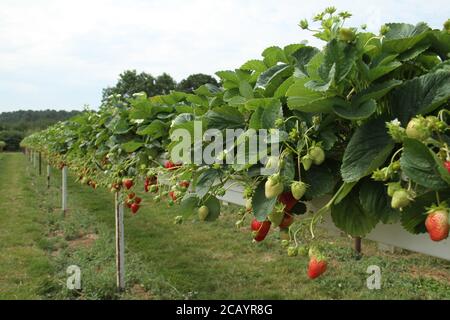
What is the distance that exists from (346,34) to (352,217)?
0.43 m

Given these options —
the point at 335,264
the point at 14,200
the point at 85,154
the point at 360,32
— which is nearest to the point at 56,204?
the point at 14,200

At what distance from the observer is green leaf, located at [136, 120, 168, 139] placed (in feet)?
7.49

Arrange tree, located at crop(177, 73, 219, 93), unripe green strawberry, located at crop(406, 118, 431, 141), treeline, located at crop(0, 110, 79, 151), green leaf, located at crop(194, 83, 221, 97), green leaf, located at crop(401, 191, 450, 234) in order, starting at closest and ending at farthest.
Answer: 1. unripe green strawberry, located at crop(406, 118, 431, 141)
2. green leaf, located at crop(401, 191, 450, 234)
3. green leaf, located at crop(194, 83, 221, 97)
4. tree, located at crop(177, 73, 219, 93)
5. treeline, located at crop(0, 110, 79, 151)

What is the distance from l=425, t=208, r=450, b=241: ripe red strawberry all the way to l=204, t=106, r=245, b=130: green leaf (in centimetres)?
71

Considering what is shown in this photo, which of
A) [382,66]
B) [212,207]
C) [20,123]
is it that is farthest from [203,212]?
[20,123]

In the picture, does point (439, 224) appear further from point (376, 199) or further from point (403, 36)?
point (403, 36)

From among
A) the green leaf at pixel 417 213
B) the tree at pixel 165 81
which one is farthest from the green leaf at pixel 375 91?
the tree at pixel 165 81

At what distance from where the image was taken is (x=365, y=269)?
5285 millimetres

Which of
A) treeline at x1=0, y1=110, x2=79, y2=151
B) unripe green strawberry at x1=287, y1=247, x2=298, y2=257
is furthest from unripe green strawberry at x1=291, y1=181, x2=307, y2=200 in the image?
treeline at x1=0, y1=110, x2=79, y2=151

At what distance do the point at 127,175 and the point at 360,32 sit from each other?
2.14m

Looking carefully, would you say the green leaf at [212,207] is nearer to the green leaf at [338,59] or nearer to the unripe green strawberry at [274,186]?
the unripe green strawberry at [274,186]

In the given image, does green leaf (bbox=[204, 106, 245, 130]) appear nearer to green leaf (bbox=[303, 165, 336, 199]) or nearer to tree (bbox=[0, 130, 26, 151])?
A: green leaf (bbox=[303, 165, 336, 199])

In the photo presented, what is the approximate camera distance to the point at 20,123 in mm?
66438
